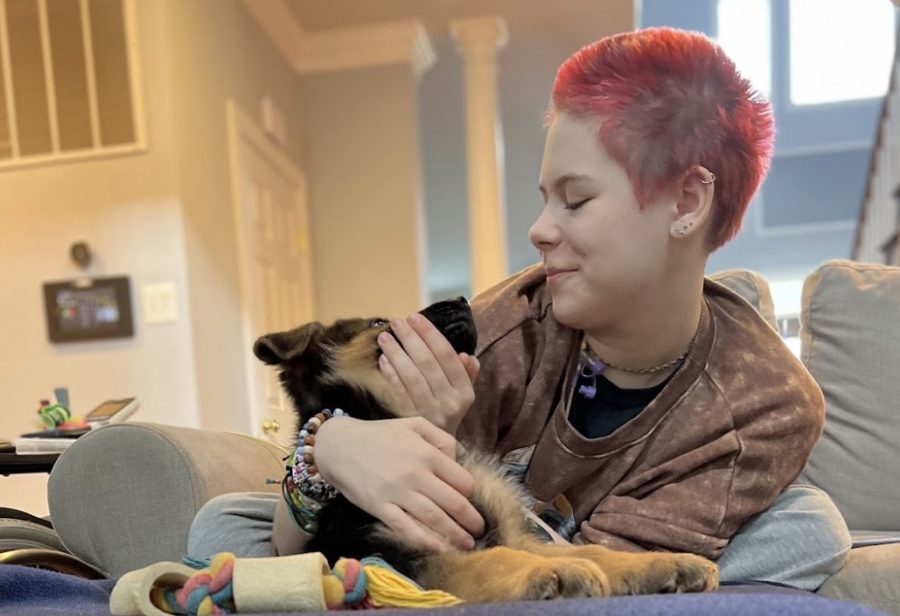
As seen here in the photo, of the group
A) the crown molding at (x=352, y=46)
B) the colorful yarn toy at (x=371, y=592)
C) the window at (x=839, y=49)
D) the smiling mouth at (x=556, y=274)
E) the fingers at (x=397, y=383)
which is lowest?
the colorful yarn toy at (x=371, y=592)

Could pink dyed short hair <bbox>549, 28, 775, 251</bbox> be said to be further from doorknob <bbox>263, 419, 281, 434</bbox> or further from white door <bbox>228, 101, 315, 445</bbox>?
white door <bbox>228, 101, 315, 445</bbox>

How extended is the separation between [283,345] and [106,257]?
2323 millimetres

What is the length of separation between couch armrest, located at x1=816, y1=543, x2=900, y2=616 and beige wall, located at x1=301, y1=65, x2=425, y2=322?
3902 mm

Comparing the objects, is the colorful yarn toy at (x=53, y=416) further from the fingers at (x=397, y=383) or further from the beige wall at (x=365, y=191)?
the beige wall at (x=365, y=191)

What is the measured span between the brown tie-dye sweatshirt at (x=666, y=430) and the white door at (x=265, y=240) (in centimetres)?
216

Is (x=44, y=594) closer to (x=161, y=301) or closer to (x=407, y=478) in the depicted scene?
(x=407, y=478)

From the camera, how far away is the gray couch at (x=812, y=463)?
3.81 ft

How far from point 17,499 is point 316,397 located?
2.02 meters

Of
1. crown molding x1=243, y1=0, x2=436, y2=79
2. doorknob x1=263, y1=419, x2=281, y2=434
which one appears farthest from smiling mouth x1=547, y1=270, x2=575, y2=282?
crown molding x1=243, y1=0, x2=436, y2=79

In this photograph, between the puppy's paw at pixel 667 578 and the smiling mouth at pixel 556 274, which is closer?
the puppy's paw at pixel 667 578

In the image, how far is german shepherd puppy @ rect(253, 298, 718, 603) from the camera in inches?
28.9

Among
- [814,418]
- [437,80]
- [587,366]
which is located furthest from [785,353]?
[437,80]

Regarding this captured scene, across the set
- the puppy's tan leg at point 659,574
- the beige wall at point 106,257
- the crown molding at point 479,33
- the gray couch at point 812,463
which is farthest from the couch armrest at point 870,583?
the crown molding at point 479,33

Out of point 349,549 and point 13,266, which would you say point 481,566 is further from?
point 13,266
